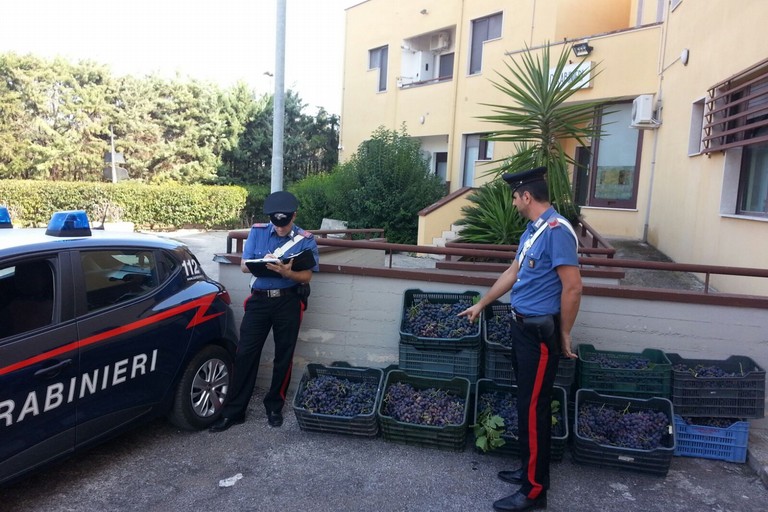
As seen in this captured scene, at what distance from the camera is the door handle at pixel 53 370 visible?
2957 mm

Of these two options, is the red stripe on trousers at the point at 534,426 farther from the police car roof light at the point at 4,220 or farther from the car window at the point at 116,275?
the police car roof light at the point at 4,220

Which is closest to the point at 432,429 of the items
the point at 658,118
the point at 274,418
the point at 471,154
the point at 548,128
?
the point at 274,418

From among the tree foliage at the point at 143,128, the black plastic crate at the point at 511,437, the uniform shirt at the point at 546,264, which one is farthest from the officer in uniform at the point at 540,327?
the tree foliage at the point at 143,128

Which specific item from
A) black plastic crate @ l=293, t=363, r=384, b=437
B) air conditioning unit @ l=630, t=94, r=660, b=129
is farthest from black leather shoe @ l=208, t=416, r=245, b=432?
air conditioning unit @ l=630, t=94, r=660, b=129

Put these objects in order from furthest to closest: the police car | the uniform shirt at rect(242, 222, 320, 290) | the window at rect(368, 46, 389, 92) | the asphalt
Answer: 1. the window at rect(368, 46, 389, 92)
2. the uniform shirt at rect(242, 222, 320, 290)
3. the asphalt
4. the police car

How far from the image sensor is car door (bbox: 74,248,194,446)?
328 centimetres

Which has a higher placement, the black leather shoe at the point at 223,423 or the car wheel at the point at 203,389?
the car wheel at the point at 203,389

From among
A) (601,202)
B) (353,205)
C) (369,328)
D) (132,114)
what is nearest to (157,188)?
(132,114)

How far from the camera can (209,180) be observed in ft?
99.3

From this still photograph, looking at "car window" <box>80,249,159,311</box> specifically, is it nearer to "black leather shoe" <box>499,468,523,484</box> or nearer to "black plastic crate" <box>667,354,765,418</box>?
"black leather shoe" <box>499,468,523,484</box>

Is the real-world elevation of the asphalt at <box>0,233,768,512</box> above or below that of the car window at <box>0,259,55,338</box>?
below

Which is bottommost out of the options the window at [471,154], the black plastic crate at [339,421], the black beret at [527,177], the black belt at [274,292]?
the black plastic crate at [339,421]

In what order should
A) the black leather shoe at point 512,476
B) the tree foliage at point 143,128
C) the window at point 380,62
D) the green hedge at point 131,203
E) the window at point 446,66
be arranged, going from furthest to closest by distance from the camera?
the tree foliage at point 143,128 → the green hedge at point 131,203 → the window at point 380,62 → the window at point 446,66 → the black leather shoe at point 512,476

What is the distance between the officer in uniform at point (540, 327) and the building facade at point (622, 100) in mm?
3788
